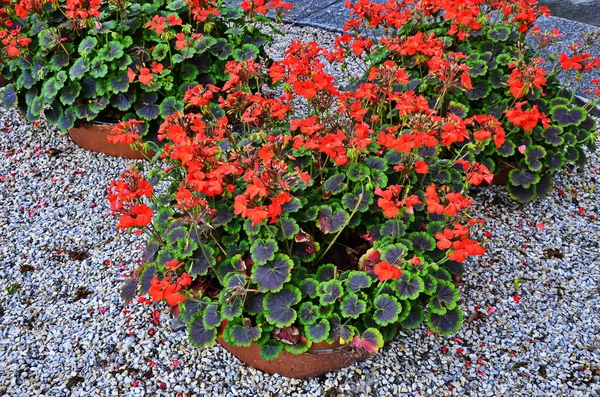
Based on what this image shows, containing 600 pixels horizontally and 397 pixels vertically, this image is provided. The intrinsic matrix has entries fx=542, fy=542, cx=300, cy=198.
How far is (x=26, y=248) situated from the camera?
294 cm

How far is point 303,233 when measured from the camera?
6.84ft

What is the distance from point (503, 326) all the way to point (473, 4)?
1688mm

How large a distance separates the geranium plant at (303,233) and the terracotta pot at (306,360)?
122 millimetres

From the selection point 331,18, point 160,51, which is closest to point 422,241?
point 160,51

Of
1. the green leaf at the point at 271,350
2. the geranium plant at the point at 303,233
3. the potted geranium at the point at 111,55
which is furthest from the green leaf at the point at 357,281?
the potted geranium at the point at 111,55

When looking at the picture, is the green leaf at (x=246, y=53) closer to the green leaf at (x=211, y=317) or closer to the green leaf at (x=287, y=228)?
the green leaf at (x=287, y=228)

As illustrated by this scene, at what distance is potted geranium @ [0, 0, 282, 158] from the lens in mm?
3168

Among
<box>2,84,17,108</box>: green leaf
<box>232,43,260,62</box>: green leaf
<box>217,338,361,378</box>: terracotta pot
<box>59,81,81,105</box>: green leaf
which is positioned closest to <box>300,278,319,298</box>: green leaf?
<box>217,338,361,378</box>: terracotta pot

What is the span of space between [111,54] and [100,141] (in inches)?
24.4

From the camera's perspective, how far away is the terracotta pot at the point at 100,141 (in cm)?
348

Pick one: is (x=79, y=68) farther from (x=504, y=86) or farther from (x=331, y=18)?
(x=331, y=18)

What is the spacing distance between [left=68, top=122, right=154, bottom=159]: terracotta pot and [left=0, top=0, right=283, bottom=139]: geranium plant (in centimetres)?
9

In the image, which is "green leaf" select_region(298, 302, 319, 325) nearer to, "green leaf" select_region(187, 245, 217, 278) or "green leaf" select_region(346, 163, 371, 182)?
"green leaf" select_region(187, 245, 217, 278)

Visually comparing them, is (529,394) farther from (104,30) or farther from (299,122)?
(104,30)
